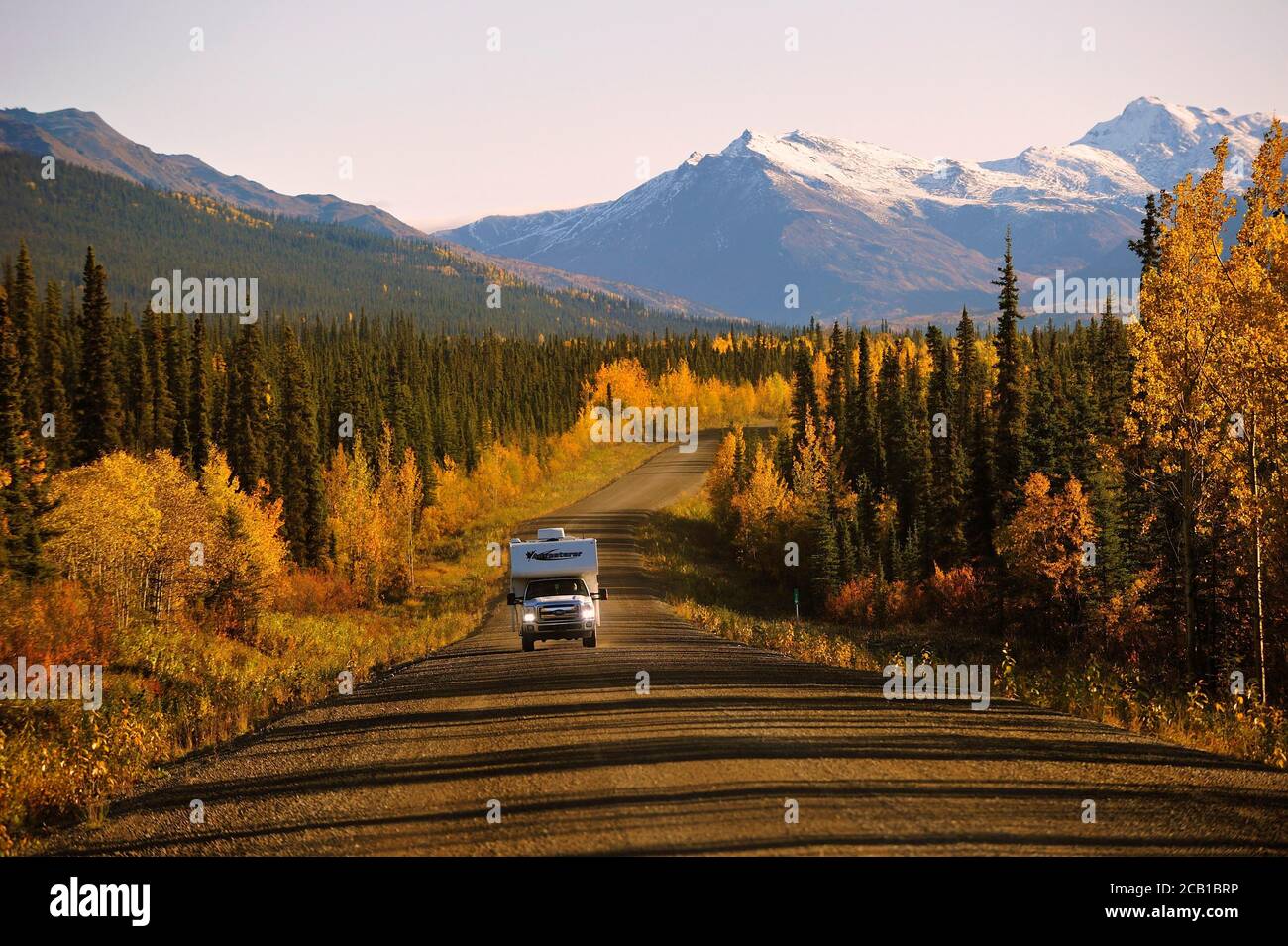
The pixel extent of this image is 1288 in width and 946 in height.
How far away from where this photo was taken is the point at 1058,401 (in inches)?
2493

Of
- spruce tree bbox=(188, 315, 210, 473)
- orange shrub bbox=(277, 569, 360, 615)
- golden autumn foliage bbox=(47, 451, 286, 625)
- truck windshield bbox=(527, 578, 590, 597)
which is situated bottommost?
orange shrub bbox=(277, 569, 360, 615)

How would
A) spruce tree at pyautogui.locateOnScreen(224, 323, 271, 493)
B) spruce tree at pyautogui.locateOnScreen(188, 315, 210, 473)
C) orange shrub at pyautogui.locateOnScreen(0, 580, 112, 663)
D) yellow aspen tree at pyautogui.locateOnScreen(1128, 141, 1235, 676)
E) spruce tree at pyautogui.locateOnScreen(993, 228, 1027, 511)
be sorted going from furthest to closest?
spruce tree at pyautogui.locateOnScreen(188, 315, 210, 473) → spruce tree at pyautogui.locateOnScreen(224, 323, 271, 493) → spruce tree at pyautogui.locateOnScreen(993, 228, 1027, 511) → orange shrub at pyautogui.locateOnScreen(0, 580, 112, 663) → yellow aspen tree at pyautogui.locateOnScreen(1128, 141, 1235, 676)

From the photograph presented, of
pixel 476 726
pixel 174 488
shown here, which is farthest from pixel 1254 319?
pixel 174 488

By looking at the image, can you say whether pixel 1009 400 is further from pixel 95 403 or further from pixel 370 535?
pixel 95 403

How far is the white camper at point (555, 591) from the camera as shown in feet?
91.6

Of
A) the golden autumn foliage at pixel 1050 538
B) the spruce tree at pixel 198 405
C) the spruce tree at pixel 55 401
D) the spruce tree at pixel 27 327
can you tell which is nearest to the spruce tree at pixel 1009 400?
the golden autumn foliage at pixel 1050 538

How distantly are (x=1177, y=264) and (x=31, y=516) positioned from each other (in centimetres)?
4405

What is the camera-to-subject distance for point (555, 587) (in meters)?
28.3

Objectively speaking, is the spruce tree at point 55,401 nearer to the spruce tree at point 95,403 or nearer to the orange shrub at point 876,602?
the spruce tree at point 95,403

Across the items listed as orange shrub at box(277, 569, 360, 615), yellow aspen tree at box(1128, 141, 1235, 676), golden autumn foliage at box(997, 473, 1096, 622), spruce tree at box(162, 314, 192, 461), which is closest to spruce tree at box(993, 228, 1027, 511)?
golden autumn foliage at box(997, 473, 1096, 622)

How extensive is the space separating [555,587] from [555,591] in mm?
113

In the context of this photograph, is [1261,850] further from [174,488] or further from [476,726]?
[174,488]

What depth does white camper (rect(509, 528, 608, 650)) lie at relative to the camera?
91.6ft

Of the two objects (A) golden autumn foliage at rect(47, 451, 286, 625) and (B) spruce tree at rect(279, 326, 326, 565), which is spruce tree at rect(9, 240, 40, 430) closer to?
(A) golden autumn foliage at rect(47, 451, 286, 625)
